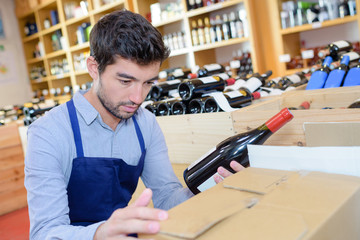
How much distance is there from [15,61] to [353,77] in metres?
6.32

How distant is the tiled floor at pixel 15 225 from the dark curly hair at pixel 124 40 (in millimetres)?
2108

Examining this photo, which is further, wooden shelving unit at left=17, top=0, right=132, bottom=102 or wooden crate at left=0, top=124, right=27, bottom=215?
wooden shelving unit at left=17, top=0, right=132, bottom=102

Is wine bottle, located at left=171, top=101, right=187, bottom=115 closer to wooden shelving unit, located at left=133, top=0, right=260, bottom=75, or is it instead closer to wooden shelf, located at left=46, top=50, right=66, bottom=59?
wooden shelving unit, located at left=133, top=0, right=260, bottom=75

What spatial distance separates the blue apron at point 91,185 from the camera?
3.58ft

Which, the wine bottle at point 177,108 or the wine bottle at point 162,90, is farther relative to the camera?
the wine bottle at point 162,90

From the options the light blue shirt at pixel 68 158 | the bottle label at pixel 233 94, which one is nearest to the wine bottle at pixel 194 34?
the bottle label at pixel 233 94

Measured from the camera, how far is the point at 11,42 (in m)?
6.57

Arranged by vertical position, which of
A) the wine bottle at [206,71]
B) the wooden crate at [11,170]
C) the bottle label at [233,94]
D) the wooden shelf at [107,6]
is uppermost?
the wooden shelf at [107,6]

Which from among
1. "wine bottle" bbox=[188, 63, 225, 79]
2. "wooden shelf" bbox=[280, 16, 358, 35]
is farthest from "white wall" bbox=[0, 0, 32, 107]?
"wine bottle" bbox=[188, 63, 225, 79]

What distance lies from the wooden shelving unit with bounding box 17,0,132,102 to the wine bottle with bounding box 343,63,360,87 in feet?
12.9

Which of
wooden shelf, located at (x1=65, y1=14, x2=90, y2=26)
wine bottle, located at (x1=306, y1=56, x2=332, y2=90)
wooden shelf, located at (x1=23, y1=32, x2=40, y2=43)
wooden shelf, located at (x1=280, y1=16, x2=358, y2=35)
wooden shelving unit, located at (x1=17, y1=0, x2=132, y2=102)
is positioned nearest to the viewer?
wine bottle, located at (x1=306, y1=56, x2=332, y2=90)

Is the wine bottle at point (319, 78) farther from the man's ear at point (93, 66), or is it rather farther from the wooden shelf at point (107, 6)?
the wooden shelf at point (107, 6)

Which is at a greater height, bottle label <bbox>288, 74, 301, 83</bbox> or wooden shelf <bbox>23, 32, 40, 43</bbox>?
wooden shelf <bbox>23, 32, 40, 43</bbox>

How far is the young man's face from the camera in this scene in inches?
40.8
